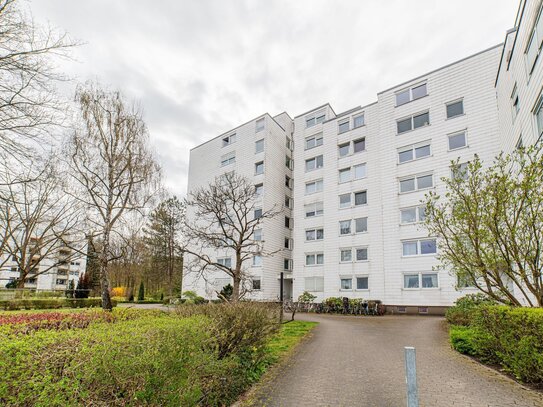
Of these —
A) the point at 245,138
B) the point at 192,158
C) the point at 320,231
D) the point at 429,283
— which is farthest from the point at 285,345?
the point at 192,158

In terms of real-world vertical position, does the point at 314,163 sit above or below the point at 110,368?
above

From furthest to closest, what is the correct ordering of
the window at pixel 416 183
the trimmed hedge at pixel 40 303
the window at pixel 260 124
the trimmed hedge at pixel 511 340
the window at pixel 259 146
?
the window at pixel 260 124 < the window at pixel 259 146 < the window at pixel 416 183 < the trimmed hedge at pixel 40 303 < the trimmed hedge at pixel 511 340

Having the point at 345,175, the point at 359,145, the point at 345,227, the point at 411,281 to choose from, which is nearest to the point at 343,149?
the point at 359,145

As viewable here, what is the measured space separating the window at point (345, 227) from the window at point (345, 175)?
13.1ft

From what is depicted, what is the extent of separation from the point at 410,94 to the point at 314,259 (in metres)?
16.8

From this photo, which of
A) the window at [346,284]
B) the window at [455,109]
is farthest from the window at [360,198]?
the window at [455,109]

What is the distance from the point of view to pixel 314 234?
31.7 metres

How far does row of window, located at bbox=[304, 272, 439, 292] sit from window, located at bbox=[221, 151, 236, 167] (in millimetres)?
16563

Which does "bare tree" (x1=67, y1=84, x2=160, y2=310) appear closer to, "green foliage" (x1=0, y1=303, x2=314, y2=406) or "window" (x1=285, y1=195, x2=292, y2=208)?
"green foliage" (x1=0, y1=303, x2=314, y2=406)

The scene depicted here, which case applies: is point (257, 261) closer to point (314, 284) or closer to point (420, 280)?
point (314, 284)

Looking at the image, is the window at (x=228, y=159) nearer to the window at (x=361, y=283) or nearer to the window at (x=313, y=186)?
the window at (x=313, y=186)

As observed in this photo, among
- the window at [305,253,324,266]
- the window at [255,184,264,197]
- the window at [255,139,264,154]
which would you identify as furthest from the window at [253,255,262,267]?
the window at [255,139,264,154]

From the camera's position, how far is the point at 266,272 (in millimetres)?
32438

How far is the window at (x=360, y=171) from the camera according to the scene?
29.5 meters
